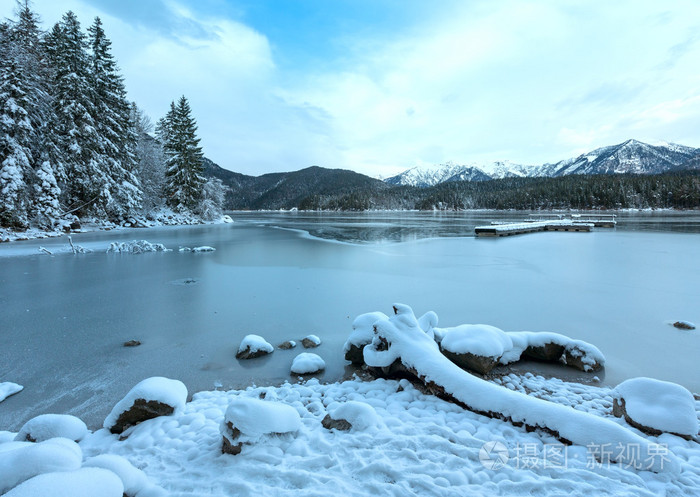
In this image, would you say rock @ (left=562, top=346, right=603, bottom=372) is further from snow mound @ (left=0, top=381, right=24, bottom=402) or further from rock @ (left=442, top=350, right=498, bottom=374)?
snow mound @ (left=0, top=381, right=24, bottom=402)

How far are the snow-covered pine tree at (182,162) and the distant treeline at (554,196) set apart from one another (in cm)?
8881

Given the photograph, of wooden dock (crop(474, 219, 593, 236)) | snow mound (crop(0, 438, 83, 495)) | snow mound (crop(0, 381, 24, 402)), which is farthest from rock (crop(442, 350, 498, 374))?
wooden dock (crop(474, 219, 593, 236))

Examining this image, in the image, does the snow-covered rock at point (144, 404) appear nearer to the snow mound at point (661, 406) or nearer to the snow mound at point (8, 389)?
the snow mound at point (8, 389)

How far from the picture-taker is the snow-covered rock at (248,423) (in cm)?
283

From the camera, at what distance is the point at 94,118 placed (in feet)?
90.4

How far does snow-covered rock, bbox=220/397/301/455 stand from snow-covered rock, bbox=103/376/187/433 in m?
0.97

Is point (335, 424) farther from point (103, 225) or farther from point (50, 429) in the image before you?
point (103, 225)

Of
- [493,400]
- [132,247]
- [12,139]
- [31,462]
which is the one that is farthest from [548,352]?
[12,139]

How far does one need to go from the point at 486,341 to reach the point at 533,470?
2092 mm

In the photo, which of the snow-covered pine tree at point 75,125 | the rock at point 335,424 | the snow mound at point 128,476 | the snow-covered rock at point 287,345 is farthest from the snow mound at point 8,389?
the snow-covered pine tree at point 75,125

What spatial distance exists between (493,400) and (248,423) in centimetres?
259

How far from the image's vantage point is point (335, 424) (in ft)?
10.8

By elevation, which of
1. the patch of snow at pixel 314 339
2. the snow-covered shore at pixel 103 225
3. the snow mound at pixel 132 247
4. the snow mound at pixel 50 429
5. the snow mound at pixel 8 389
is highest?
the snow-covered shore at pixel 103 225

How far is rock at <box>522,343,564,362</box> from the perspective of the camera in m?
5.17
